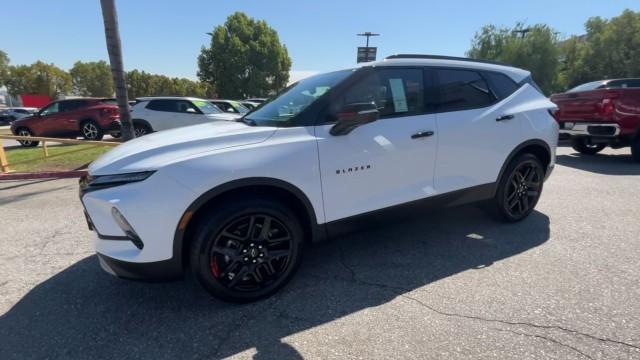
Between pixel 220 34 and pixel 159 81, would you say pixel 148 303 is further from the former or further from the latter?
pixel 159 81

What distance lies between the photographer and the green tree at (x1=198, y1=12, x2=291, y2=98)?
4116 cm

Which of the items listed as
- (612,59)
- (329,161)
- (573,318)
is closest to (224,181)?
(329,161)

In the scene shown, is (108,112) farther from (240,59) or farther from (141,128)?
(240,59)

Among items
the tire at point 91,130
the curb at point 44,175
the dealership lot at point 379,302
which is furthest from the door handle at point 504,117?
the tire at point 91,130

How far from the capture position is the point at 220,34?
135 feet

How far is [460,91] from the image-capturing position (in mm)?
3387

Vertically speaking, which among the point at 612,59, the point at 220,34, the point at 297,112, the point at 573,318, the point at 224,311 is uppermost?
the point at 220,34

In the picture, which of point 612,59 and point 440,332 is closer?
point 440,332

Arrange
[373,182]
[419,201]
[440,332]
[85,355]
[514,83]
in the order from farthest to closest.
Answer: [514,83] < [419,201] < [373,182] < [440,332] < [85,355]

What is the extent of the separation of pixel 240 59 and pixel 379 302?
42697 millimetres

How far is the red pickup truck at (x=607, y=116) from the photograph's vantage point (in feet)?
23.0

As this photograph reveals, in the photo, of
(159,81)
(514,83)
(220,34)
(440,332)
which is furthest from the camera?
(159,81)

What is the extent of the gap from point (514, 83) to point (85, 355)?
14.8ft

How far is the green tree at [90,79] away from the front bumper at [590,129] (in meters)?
90.2
